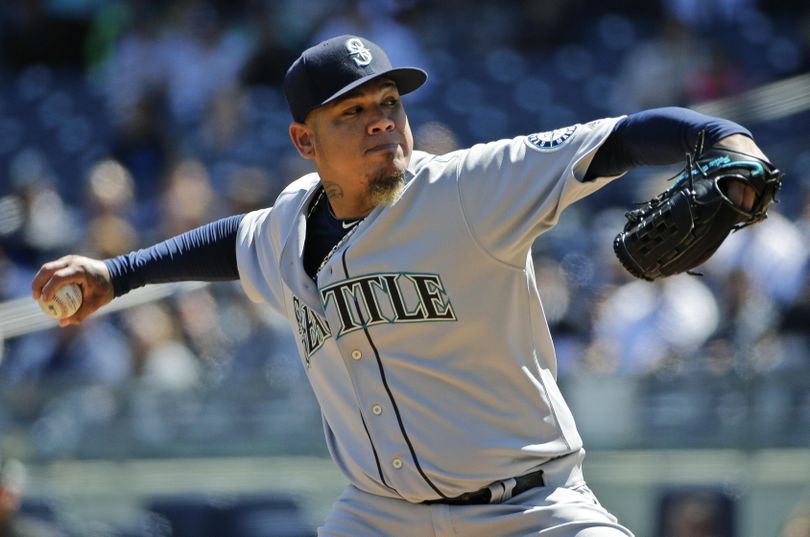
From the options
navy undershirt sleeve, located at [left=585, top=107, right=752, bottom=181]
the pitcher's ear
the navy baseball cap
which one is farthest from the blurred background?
navy undershirt sleeve, located at [left=585, top=107, right=752, bottom=181]

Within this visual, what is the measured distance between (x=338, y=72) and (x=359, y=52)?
0.07 m

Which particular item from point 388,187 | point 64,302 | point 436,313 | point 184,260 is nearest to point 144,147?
point 184,260

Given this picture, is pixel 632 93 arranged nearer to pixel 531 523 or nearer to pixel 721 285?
pixel 721 285

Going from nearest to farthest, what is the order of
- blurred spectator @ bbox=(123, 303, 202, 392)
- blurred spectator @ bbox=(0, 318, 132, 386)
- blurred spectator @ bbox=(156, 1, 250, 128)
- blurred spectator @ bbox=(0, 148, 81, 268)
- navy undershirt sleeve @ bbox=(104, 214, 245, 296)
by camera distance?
navy undershirt sleeve @ bbox=(104, 214, 245, 296) < blurred spectator @ bbox=(123, 303, 202, 392) < blurred spectator @ bbox=(0, 318, 132, 386) < blurred spectator @ bbox=(0, 148, 81, 268) < blurred spectator @ bbox=(156, 1, 250, 128)

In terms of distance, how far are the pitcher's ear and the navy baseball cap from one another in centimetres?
6

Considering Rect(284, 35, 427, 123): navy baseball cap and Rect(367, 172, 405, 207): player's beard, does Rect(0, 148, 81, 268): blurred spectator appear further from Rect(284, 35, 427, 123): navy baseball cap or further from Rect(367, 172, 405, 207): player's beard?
Rect(367, 172, 405, 207): player's beard

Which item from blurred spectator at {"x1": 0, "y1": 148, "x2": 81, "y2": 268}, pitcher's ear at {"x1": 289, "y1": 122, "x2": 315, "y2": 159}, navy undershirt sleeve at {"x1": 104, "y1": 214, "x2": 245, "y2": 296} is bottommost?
navy undershirt sleeve at {"x1": 104, "y1": 214, "x2": 245, "y2": 296}

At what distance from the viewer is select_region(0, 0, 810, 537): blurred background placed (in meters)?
4.53

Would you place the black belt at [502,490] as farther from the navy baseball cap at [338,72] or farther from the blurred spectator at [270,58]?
the blurred spectator at [270,58]

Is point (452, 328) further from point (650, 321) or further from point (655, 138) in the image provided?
point (650, 321)

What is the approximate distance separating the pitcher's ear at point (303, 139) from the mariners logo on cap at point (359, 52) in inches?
9.1

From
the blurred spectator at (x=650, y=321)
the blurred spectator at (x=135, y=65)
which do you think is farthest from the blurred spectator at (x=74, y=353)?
the blurred spectator at (x=135, y=65)

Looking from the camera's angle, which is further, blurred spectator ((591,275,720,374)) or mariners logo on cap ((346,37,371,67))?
blurred spectator ((591,275,720,374))

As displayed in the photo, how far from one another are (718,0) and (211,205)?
3197 millimetres
